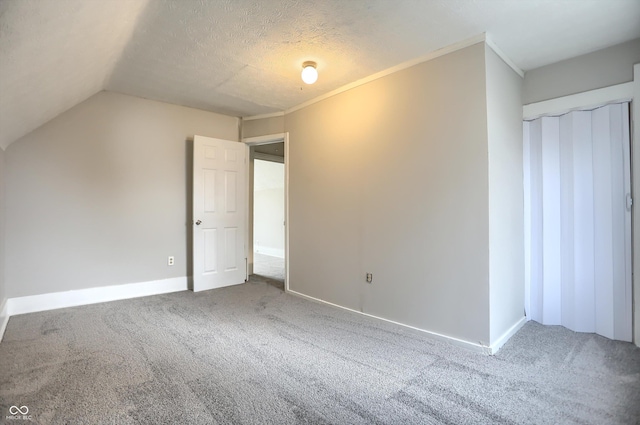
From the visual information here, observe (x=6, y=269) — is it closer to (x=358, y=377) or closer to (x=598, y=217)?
(x=358, y=377)

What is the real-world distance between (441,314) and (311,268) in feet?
5.32

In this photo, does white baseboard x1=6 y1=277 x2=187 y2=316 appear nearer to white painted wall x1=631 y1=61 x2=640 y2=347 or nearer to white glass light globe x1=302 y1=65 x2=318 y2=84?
white glass light globe x1=302 y1=65 x2=318 y2=84

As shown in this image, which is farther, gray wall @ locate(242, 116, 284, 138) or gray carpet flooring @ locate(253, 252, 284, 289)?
gray carpet flooring @ locate(253, 252, 284, 289)

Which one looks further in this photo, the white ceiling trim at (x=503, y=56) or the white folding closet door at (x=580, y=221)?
the white folding closet door at (x=580, y=221)

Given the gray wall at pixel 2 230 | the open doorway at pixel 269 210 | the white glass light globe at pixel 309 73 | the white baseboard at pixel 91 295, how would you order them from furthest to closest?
the open doorway at pixel 269 210 < the white baseboard at pixel 91 295 < the gray wall at pixel 2 230 < the white glass light globe at pixel 309 73

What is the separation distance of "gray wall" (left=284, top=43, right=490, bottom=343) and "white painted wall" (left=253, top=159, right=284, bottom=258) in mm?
3890

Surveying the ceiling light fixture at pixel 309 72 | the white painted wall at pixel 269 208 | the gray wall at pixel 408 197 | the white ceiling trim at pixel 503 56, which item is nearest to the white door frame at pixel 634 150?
the white ceiling trim at pixel 503 56

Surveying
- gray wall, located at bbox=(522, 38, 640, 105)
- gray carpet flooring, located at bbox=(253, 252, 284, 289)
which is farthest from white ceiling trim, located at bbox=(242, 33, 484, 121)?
gray carpet flooring, located at bbox=(253, 252, 284, 289)

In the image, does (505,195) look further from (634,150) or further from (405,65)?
(405,65)

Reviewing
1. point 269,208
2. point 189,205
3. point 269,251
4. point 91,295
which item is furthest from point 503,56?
point 269,251

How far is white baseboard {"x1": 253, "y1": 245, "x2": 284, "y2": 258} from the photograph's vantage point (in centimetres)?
764

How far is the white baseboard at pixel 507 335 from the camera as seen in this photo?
2.32 m

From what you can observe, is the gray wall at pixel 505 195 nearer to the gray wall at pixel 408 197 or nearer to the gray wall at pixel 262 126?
the gray wall at pixel 408 197

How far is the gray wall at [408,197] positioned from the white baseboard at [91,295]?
1.82m
